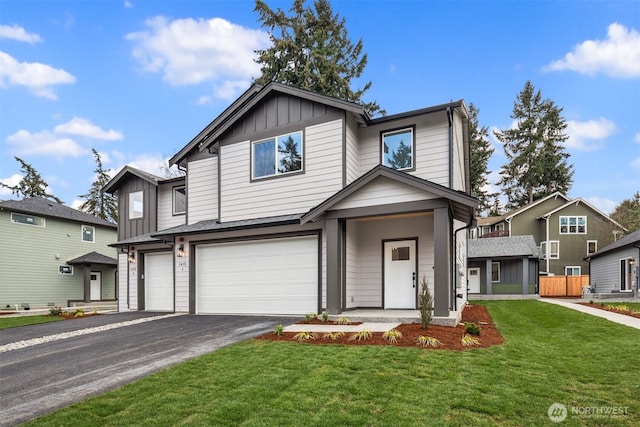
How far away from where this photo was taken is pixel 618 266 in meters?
22.1

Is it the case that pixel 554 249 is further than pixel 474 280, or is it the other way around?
pixel 554 249

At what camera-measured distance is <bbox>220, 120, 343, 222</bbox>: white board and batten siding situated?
1066 cm

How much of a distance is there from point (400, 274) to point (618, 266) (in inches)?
764

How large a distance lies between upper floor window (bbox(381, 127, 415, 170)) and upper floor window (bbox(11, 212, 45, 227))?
2042cm

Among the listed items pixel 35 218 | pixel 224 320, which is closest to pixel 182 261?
pixel 224 320

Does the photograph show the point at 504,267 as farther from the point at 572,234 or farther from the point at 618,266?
the point at 572,234

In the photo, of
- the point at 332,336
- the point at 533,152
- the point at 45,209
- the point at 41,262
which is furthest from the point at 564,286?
the point at 45,209

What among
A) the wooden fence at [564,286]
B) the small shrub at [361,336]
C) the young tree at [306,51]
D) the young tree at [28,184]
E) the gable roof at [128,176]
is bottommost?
the wooden fence at [564,286]

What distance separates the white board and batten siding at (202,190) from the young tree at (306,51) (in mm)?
13484

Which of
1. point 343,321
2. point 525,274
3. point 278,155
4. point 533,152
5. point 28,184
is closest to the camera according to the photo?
point 343,321

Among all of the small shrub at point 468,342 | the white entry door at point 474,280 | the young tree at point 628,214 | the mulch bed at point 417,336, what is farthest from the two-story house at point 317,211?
the young tree at point 628,214

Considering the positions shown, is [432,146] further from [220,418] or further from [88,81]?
[88,81]

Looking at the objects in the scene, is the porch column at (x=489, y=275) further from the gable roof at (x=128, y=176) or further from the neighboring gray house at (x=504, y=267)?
the gable roof at (x=128, y=176)

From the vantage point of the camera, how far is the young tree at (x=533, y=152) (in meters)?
40.6
